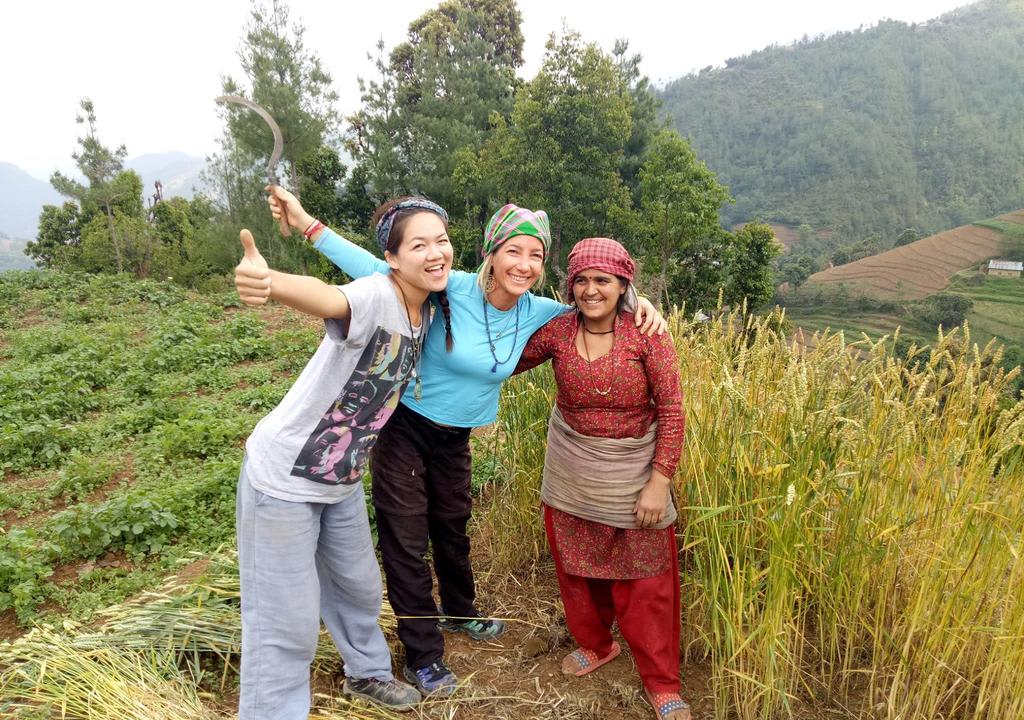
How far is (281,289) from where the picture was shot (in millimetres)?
1380

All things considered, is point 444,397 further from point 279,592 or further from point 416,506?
point 279,592

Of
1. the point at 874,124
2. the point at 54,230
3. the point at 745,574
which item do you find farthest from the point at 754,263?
the point at 874,124

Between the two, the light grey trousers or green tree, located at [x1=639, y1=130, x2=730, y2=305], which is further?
green tree, located at [x1=639, y1=130, x2=730, y2=305]

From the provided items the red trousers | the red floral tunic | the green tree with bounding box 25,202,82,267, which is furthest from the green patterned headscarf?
the green tree with bounding box 25,202,82,267

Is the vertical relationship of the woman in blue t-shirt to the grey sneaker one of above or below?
above

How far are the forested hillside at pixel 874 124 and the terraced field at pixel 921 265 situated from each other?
2021 cm

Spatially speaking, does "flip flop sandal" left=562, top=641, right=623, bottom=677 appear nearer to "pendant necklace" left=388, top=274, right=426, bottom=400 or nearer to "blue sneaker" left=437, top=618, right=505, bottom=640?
"blue sneaker" left=437, top=618, right=505, bottom=640

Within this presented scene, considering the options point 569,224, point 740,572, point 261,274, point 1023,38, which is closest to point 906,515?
point 740,572

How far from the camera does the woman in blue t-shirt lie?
1891mm

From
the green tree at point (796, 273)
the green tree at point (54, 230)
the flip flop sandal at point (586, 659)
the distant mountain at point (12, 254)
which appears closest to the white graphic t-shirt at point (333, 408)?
the flip flop sandal at point (586, 659)

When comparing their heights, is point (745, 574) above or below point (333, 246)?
below

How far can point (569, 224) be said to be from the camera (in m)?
19.6

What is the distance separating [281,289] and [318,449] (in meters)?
0.44

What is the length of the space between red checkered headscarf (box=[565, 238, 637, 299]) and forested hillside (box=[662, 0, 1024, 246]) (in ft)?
154
